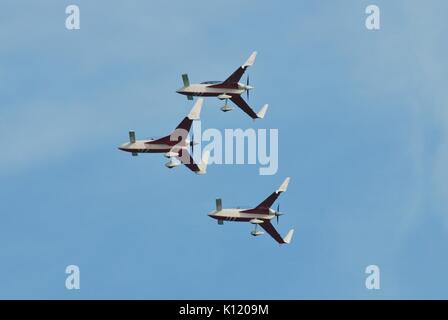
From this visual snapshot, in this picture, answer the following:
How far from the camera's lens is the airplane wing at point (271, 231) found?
188025 mm

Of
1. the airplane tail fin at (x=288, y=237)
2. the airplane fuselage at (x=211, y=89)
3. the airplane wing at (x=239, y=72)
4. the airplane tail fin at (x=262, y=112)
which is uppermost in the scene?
the airplane wing at (x=239, y=72)

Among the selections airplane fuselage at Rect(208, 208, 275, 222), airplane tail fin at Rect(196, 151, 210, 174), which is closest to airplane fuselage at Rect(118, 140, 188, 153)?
airplane tail fin at Rect(196, 151, 210, 174)

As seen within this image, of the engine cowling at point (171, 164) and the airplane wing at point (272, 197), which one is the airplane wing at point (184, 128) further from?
the airplane wing at point (272, 197)

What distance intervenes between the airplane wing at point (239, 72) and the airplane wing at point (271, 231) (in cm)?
2085

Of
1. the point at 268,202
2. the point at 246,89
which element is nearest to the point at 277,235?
the point at 268,202

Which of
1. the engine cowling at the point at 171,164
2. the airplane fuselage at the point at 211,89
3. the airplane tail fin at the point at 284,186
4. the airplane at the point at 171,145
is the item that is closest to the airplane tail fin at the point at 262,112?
the airplane fuselage at the point at 211,89

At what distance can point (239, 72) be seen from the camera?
611 feet

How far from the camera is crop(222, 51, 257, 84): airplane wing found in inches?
7318

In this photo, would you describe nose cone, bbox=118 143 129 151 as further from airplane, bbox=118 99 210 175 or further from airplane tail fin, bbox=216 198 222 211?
airplane tail fin, bbox=216 198 222 211

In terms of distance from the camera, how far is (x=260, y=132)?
174m
